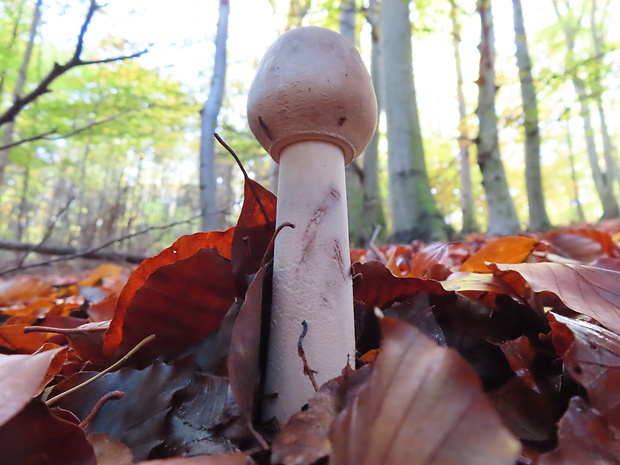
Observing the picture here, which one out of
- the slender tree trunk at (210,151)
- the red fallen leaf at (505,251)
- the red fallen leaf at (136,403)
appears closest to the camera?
the red fallen leaf at (136,403)

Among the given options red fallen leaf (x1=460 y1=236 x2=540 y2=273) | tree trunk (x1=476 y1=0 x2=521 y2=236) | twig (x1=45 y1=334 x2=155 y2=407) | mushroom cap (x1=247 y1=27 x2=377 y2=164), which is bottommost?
twig (x1=45 y1=334 x2=155 y2=407)

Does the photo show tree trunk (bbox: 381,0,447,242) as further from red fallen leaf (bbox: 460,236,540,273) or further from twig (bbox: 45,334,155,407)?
twig (bbox: 45,334,155,407)

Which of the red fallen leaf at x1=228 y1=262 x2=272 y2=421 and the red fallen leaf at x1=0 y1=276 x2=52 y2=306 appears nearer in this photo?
the red fallen leaf at x1=228 y1=262 x2=272 y2=421

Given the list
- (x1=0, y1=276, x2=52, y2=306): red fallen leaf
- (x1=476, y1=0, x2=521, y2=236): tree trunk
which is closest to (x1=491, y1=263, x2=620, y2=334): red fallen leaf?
(x1=0, y1=276, x2=52, y2=306): red fallen leaf

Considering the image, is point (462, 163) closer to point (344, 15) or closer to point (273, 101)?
point (344, 15)

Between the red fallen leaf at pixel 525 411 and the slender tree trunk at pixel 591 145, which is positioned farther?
the slender tree trunk at pixel 591 145

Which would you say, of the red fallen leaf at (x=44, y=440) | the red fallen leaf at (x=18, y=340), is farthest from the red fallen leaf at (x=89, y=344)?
the red fallen leaf at (x=44, y=440)

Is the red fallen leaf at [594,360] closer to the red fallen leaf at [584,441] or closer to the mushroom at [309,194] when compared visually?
the red fallen leaf at [584,441]
